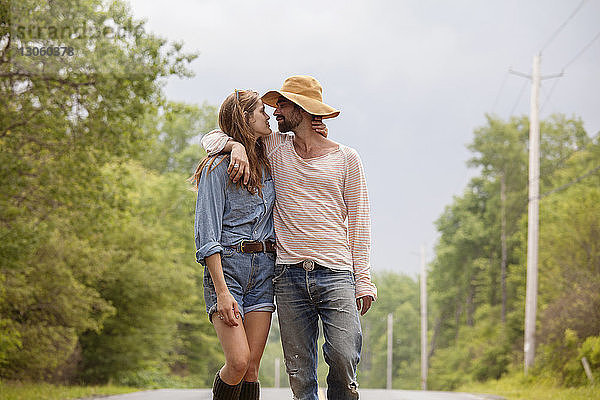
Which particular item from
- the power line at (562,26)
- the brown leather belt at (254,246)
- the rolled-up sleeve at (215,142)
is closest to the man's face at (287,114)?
the rolled-up sleeve at (215,142)

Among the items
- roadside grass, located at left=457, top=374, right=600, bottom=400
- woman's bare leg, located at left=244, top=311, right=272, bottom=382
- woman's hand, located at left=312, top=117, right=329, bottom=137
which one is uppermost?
woman's hand, located at left=312, top=117, right=329, bottom=137

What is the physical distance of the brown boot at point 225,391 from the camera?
439 centimetres

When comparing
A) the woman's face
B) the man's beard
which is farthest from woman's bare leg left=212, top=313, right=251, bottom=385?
the man's beard

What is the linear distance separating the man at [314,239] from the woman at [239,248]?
90mm

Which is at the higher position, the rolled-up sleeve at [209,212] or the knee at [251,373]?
the rolled-up sleeve at [209,212]

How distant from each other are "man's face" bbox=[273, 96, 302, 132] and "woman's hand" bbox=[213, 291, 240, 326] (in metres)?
1.11

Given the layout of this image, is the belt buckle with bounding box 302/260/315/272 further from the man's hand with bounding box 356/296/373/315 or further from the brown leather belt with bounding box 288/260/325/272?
the man's hand with bounding box 356/296/373/315

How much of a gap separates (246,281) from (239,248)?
0.19m

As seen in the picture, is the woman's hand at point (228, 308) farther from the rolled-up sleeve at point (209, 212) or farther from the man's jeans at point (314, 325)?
the man's jeans at point (314, 325)

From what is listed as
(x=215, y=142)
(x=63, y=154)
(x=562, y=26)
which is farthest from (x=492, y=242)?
(x=215, y=142)

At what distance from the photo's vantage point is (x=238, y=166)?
4340 mm

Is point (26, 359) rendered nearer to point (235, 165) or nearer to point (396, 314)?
point (235, 165)

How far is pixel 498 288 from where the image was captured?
45.5 metres

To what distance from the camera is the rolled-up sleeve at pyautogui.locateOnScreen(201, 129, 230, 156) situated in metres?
4.48
